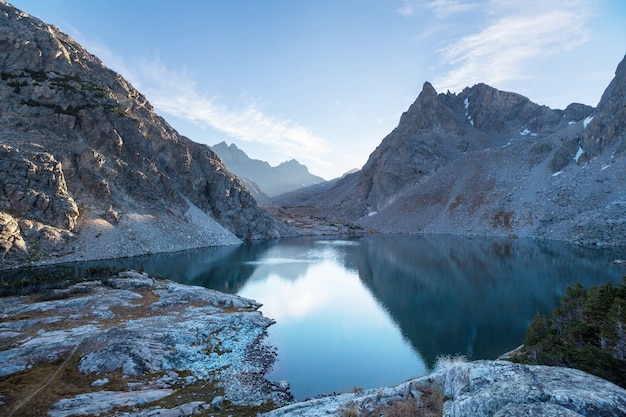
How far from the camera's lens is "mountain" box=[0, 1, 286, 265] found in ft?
211

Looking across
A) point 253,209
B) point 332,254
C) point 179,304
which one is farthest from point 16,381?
point 253,209

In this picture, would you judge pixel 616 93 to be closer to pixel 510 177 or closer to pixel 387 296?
pixel 510 177

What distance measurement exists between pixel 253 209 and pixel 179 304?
9914 centimetres

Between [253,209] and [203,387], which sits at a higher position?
[253,209]

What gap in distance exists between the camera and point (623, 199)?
9206cm

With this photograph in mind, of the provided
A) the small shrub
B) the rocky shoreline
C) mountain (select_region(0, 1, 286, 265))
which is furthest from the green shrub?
mountain (select_region(0, 1, 286, 265))

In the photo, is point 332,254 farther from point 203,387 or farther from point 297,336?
point 203,387

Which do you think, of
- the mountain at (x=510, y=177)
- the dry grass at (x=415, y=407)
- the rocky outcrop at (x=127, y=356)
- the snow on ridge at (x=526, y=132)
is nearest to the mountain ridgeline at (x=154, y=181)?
the mountain at (x=510, y=177)

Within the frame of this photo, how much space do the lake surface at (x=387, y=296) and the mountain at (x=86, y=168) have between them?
11403 mm

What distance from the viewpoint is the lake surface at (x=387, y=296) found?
27172 millimetres

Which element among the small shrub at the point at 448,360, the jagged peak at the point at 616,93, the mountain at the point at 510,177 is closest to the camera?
the small shrub at the point at 448,360

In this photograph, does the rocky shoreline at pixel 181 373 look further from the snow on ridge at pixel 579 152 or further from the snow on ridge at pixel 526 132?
the snow on ridge at pixel 526 132

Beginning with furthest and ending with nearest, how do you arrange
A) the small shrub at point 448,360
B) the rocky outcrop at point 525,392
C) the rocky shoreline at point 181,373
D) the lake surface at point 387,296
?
the lake surface at point 387,296 < the small shrub at point 448,360 < the rocky shoreline at point 181,373 < the rocky outcrop at point 525,392

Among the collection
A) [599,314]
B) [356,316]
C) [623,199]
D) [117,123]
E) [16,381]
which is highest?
[117,123]
